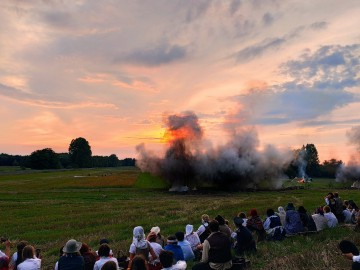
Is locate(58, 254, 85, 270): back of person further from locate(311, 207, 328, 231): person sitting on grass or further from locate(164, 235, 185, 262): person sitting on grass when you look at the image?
locate(311, 207, 328, 231): person sitting on grass

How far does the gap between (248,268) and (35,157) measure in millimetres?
154910

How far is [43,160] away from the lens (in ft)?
506

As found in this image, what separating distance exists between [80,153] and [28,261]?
164 m

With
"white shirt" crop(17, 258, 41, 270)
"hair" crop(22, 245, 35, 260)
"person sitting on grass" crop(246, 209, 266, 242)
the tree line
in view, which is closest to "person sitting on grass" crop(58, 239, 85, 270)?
"white shirt" crop(17, 258, 41, 270)

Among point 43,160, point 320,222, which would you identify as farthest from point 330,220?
point 43,160

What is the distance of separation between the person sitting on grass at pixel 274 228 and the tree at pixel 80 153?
522 feet

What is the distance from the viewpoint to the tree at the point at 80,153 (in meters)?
169

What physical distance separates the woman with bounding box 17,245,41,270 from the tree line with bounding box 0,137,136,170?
→ 152 m

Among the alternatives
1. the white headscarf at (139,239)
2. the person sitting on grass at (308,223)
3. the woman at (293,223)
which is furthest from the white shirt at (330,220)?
the white headscarf at (139,239)

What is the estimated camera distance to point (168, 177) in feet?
236

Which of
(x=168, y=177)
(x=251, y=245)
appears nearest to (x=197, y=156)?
(x=168, y=177)

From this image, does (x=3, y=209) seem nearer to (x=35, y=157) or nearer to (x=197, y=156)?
(x=197, y=156)

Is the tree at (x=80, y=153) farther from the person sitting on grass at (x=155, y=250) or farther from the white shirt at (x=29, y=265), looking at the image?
the white shirt at (x=29, y=265)

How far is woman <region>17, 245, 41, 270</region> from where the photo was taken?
977 centimetres
